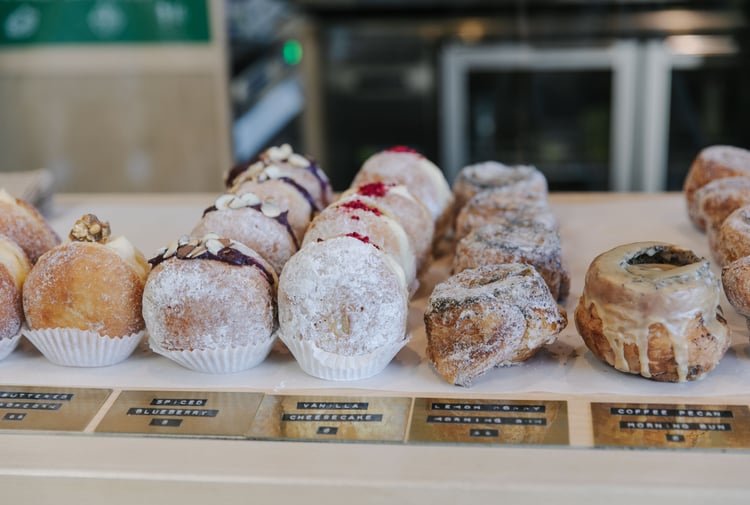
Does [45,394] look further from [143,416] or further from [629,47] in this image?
[629,47]

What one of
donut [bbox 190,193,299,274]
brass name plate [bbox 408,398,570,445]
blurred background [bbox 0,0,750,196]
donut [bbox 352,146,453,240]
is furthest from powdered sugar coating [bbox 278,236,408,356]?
blurred background [bbox 0,0,750,196]

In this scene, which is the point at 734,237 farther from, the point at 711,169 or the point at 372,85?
the point at 372,85

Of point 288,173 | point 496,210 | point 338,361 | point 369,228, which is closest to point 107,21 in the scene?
point 288,173

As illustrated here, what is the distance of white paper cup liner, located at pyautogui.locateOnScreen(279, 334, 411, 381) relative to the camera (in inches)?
54.4

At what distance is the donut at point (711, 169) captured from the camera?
79.6 inches

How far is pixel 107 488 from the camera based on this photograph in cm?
122

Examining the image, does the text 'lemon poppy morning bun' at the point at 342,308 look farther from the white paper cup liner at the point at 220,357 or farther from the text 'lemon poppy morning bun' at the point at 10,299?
the text 'lemon poppy morning bun' at the point at 10,299

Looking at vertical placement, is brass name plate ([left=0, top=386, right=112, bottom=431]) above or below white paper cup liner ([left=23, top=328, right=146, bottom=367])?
below

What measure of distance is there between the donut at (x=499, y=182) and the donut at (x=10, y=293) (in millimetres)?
914

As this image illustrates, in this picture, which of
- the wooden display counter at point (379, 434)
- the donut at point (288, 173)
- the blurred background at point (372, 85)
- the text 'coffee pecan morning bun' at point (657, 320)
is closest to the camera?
the wooden display counter at point (379, 434)

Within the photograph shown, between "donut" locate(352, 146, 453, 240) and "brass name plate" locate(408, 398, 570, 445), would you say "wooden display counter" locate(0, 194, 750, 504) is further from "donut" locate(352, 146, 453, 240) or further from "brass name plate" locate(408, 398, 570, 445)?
"donut" locate(352, 146, 453, 240)

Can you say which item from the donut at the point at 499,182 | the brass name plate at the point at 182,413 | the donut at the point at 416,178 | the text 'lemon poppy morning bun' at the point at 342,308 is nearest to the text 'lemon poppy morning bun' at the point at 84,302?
the brass name plate at the point at 182,413

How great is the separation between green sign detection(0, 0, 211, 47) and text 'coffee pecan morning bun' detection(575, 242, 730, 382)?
8.36 feet

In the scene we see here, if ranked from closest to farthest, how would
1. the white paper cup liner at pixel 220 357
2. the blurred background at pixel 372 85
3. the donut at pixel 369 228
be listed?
the white paper cup liner at pixel 220 357 < the donut at pixel 369 228 < the blurred background at pixel 372 85
